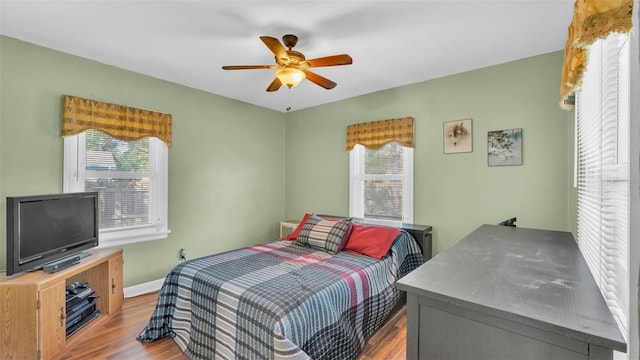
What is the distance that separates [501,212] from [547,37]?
1.57 m

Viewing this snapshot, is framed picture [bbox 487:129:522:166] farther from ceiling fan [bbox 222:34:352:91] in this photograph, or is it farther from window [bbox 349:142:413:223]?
ceiling fan [bbox 222:34:352:91]

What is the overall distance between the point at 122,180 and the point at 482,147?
3840 millimetres

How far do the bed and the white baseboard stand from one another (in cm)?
95

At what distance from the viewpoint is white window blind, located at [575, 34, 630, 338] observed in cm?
88

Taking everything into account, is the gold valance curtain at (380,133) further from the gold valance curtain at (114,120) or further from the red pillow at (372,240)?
the gold valance curtain at (114,120)

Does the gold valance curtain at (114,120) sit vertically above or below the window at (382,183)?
above

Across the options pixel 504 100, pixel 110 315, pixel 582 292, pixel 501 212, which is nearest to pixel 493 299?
pixel 582 292

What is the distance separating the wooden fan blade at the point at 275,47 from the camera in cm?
189

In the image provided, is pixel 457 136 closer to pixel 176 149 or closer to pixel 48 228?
pixel 176 149

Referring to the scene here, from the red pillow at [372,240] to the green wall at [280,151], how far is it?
0.70 m

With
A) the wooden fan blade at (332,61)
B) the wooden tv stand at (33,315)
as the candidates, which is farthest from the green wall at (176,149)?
the wooden fan blade at (332,61)

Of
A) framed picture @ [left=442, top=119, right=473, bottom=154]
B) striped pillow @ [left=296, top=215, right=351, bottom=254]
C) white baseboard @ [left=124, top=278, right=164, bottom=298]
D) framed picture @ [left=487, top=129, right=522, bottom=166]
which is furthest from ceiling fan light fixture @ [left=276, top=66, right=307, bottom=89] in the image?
white baseboard @ [left=124, top=278, right=164, bottom=298]

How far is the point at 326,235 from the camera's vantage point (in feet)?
9.87

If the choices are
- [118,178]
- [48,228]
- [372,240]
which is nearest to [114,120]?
[118,178]
